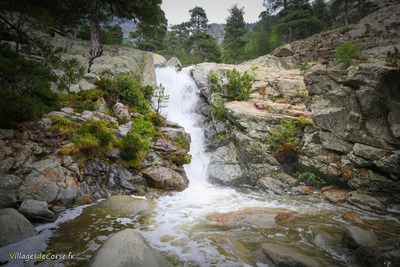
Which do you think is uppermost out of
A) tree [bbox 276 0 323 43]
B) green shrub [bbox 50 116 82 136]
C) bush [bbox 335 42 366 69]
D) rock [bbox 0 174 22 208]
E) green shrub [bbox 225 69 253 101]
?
tree [bbox 276 0 323 43]

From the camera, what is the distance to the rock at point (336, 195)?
9386 millimetres

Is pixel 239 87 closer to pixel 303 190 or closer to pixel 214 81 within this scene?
pixel 214 81

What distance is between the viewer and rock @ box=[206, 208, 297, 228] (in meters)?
6.81

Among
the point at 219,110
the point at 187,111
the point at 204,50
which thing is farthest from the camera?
the point at 204,50

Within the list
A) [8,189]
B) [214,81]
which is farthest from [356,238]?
[214,81]

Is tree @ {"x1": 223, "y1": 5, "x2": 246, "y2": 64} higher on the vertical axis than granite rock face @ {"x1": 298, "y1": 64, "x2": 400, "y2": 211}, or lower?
higher

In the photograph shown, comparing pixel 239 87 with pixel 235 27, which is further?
pixel 235 27

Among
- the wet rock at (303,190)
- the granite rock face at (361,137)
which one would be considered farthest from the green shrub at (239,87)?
the wet rock at (303,190)

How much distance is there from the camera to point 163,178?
10141 mm

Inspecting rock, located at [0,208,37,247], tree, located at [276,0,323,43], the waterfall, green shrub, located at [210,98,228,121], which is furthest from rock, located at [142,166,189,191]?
tree, located at [276,0,323,43]

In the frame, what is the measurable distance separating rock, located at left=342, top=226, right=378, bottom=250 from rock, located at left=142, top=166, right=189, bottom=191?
23.4ft

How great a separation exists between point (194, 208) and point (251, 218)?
244 cm

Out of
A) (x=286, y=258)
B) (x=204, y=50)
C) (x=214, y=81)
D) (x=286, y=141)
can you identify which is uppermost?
(x=204, y=50)

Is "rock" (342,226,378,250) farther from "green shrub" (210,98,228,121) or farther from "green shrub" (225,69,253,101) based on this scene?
"green shrub" (225,69,253,101)
